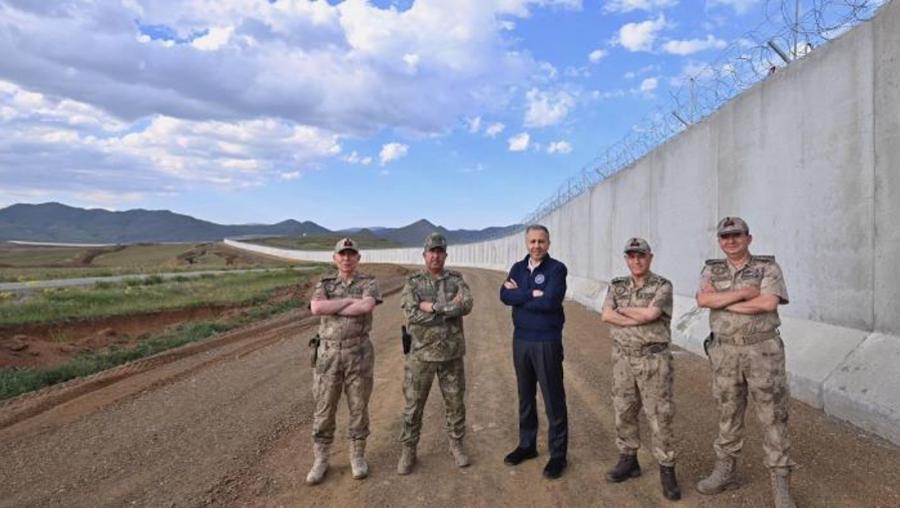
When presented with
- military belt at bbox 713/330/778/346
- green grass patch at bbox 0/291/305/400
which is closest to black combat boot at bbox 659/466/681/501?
military belt at bbox 713/330/778/346

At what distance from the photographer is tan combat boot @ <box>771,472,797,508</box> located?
3.61 meters

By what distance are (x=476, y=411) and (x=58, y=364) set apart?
8.20 meters

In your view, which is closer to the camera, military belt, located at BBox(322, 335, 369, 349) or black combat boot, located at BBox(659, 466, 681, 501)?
black combat boot, located at BBox(659, 466, 681, 501)

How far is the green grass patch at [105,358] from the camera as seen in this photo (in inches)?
338

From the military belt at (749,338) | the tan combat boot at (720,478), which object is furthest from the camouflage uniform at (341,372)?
the military belt at (749,338)

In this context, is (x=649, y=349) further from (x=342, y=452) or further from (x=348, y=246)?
(x=342, y=452)

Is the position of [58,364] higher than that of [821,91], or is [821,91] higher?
[821,91]

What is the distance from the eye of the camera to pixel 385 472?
449 centimetres

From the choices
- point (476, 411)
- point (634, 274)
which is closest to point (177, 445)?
point (476, 411)

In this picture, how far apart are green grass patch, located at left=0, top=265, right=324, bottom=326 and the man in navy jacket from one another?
46.2 ft

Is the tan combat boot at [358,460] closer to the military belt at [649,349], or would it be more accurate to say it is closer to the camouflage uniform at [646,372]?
the camouflage uniform at [646,372]

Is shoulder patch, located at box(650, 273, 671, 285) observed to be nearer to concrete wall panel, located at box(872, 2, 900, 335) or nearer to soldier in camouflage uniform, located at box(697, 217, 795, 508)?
soldier in camouflage uniform, located at box(697, 217, 795, 508)

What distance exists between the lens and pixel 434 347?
14.9ft

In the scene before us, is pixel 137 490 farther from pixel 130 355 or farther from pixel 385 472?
pixel 130 355
